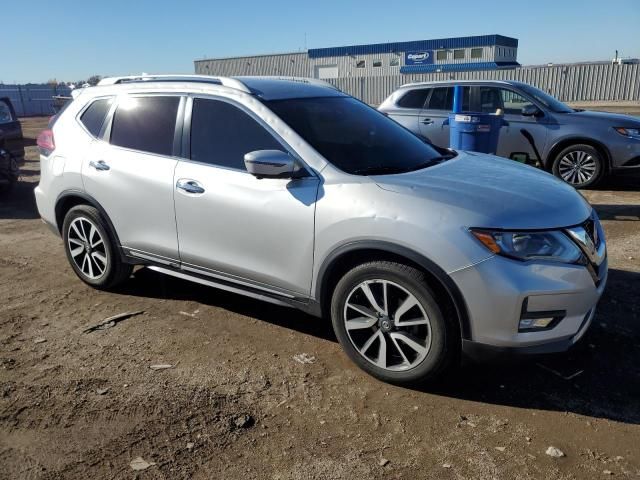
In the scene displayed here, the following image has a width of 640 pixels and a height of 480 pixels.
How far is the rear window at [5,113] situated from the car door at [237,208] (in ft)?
26.6

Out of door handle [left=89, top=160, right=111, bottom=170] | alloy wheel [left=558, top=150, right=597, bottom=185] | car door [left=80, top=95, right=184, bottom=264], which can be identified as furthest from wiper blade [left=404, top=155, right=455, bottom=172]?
alloy wheel [left=558, top=150, right=597, bottom=185]

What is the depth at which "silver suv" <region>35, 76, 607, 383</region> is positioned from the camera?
2939 mm

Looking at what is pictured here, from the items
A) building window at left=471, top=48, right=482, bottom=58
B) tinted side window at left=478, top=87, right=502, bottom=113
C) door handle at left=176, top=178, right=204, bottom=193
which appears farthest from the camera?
building window at left=471, top=48, right=482, bottom=58

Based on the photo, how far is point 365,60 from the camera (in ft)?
174

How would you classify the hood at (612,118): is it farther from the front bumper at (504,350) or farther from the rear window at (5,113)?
the rear window at (5,113)

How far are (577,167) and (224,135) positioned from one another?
680 centimetres

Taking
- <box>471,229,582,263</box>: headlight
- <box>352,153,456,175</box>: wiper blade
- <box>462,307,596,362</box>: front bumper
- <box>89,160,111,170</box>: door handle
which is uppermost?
<box>352,153,456,175</box>: wiper blade

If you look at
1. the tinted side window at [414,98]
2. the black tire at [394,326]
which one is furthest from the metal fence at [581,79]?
the black tire at [394,326]

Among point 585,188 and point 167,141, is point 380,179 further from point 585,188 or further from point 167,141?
point 585,188

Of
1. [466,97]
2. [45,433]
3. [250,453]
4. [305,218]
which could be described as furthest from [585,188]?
[45,433]

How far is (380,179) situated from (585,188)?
269 inches

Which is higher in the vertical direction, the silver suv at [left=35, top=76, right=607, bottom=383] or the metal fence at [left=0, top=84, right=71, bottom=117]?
the metal fence at [left=0, top=84, right=71, bottom=117]

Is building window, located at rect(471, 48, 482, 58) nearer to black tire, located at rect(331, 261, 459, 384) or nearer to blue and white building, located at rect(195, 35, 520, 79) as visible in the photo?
blue and white building, located at rect(195, 35, 520, 79)

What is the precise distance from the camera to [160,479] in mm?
2559
